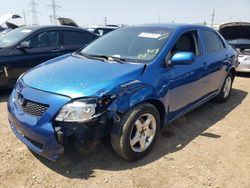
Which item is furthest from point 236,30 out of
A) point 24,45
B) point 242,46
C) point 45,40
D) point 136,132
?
point 136,132

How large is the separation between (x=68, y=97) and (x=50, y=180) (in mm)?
933

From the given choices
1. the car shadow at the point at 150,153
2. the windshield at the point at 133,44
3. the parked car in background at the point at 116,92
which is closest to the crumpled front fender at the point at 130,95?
the parked car in background at the point at 116,92

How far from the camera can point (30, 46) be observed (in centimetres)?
573

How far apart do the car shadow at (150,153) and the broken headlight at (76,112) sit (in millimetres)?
407

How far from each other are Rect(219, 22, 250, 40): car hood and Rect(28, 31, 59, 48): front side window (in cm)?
545

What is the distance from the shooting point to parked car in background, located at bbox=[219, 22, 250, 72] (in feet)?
26.6

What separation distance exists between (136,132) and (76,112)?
84 centimetres

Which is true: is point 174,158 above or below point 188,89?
below

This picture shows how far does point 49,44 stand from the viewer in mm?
6105

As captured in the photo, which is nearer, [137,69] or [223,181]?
[223,181]

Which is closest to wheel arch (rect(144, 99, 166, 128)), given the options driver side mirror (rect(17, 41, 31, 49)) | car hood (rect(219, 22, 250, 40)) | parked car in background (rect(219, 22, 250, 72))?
driver side mirror (rect(17, 41, 31, 49))

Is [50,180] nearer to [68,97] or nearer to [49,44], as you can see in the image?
[68,97]

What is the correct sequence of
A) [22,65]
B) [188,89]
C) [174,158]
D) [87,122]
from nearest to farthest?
[87,122] → [174,158] → [188,89] → [22,65]

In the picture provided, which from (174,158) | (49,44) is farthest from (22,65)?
(174,158)
